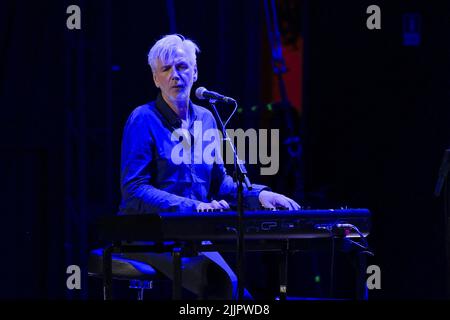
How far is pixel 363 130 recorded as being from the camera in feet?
19.3

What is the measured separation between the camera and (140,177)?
13.8ft

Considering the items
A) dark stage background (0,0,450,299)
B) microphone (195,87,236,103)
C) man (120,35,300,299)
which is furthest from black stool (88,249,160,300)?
dark stage background (0,0,450,299)

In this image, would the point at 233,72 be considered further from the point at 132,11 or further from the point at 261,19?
the point at 132,11

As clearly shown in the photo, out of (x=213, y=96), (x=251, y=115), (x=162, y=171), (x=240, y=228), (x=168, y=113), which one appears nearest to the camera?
(x=240, y=228)

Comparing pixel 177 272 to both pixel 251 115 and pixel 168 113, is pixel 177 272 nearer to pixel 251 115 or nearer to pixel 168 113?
pixel 168 113

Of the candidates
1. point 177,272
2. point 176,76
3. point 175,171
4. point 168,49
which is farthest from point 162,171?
point 177,272

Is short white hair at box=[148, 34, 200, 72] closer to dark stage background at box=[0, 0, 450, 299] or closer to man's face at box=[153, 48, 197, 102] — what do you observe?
man's face at box=[153, 48, 197, 102]

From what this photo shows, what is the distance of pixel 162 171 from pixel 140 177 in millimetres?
167

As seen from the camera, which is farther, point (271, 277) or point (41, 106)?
point (271, 277)

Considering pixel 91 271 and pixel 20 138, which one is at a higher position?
pixel 20 138

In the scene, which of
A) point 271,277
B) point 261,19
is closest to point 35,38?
point 261,19

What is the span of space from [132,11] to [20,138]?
3.54ft

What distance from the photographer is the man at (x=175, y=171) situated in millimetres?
4043

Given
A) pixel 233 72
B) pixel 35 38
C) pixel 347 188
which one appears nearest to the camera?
pixel 35 38
